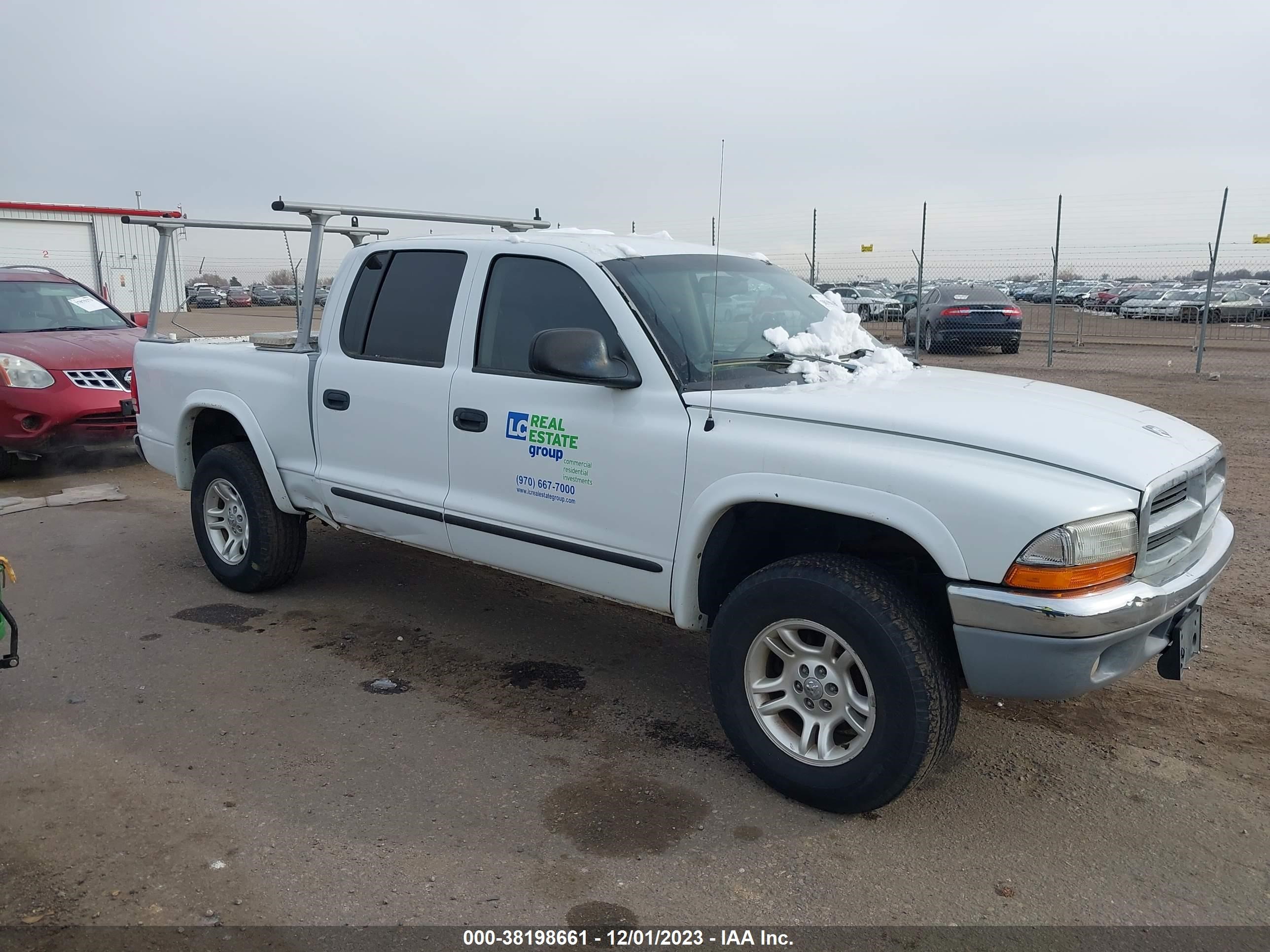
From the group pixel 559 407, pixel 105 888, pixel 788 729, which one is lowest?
pixel 105 888

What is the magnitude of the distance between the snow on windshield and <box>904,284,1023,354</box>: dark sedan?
15184 mm

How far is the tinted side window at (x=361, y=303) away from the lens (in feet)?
16.4

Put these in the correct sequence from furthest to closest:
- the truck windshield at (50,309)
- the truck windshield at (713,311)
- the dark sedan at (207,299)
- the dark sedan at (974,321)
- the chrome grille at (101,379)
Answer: the dark sedan at (207,299), the dark sedan at (974,321), the truck windshield at (50,309), the chrome grille at (101,379), the truck windshield at (713,311)

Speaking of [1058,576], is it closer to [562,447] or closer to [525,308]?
[562,447]

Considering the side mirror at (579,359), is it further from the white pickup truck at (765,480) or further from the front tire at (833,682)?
the front tire at (833,682)

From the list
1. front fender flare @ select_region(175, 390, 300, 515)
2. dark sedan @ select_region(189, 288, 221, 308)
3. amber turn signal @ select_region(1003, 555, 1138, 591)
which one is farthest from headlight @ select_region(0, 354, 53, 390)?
dark sedan @ select_region(189, 288, 221, 308)

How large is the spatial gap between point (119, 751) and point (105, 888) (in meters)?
0.97

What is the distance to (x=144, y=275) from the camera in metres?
27.0

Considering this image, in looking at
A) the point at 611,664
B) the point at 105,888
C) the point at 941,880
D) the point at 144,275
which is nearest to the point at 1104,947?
the point at 941,880

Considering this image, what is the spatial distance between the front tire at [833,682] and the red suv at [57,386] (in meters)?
6.83

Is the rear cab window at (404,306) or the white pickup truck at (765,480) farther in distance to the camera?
the rear cab window at (404,306)

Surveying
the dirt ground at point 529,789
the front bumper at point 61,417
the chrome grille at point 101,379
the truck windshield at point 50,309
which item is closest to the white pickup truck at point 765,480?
the dirt ground at point 529,789

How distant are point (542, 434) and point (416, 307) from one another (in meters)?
1.10

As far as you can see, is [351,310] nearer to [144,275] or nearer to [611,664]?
[611,664]
